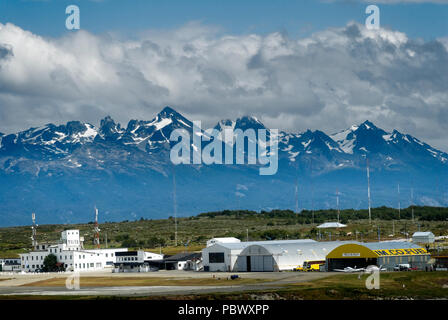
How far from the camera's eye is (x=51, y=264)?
171 metres

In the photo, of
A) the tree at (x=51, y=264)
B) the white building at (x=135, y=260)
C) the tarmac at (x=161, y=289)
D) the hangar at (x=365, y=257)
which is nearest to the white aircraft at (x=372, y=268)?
the hangar at (x=365, y=257)

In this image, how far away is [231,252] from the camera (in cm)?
14375

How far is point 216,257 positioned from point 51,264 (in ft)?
145

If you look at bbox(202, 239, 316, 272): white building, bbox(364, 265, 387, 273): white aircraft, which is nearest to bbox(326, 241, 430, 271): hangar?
bbox(364, 265, 387, 273): white aircraft

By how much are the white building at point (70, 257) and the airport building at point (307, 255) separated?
118 ft

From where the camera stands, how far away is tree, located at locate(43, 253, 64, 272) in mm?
170375

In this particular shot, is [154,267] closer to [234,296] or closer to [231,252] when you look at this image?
[231,252]

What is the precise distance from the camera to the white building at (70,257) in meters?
171

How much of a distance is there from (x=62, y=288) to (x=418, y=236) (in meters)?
94.8

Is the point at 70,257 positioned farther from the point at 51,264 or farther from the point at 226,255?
the point at 226,255

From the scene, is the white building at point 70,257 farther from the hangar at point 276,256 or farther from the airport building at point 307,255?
the hangar at point 276,256

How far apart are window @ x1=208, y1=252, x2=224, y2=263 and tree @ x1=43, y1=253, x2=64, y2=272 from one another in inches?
1574
